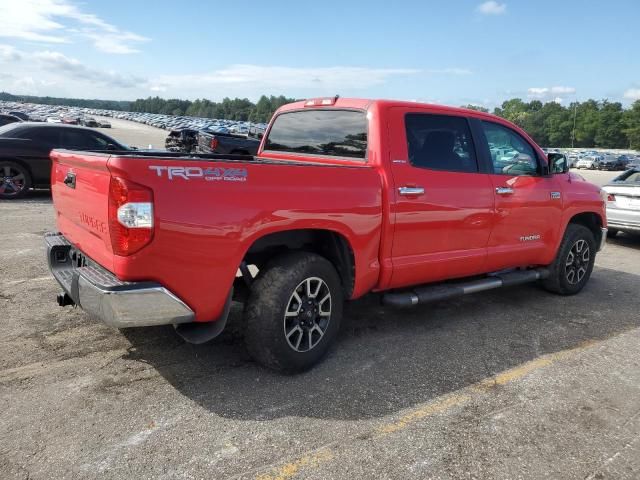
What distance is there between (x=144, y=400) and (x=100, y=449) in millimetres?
512

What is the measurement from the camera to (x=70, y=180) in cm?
A: 351

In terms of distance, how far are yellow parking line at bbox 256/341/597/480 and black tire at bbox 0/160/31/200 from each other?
9938mm

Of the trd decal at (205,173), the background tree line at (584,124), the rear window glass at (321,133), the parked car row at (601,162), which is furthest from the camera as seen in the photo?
the background tree line at (584,124)

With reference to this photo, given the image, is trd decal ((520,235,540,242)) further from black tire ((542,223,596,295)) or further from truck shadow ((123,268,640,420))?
truck shadow ((123,268,640,420))

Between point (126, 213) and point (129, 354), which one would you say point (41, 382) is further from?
point (126, 213)

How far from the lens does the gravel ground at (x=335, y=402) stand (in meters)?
2.69

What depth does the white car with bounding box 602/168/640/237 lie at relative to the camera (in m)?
8.88

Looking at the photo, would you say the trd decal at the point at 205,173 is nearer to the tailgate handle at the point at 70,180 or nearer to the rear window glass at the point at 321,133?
the tailgate handle at the point at 70,180

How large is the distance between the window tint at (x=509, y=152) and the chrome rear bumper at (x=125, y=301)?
129 inches

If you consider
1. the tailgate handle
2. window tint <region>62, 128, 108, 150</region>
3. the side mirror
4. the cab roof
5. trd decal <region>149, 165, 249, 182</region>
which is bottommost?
window tint <region>62, 128, 108, 150</region>

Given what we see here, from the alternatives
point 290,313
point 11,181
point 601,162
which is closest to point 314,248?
point 290,313

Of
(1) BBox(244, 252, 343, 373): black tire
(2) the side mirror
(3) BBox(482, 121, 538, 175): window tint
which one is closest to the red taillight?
(1) BBox(244, 252, 343, 373): black tire

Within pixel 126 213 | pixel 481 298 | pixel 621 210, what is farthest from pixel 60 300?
pixel 621 210

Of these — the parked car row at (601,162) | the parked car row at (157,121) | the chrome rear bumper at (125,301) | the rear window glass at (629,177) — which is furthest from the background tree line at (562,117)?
the chrome rear bumper at (125,301)
